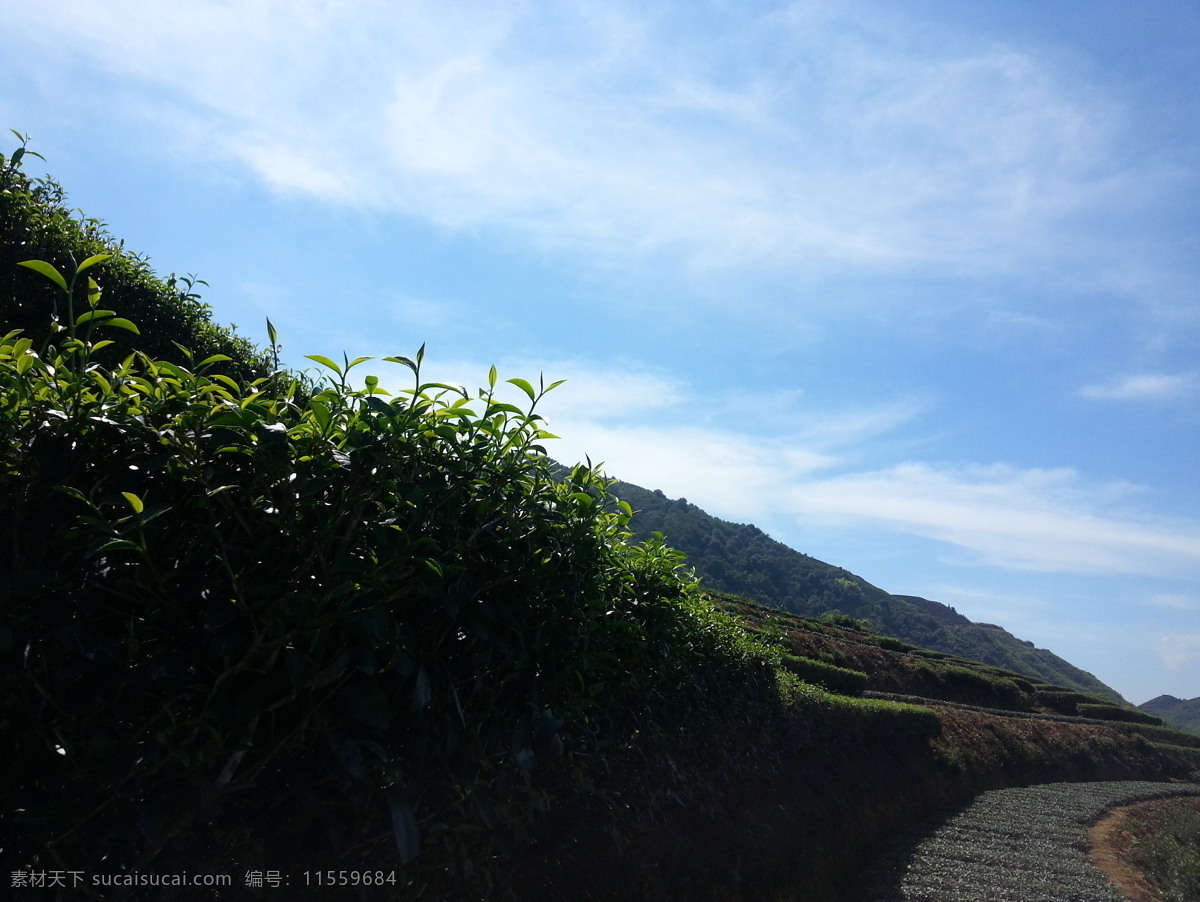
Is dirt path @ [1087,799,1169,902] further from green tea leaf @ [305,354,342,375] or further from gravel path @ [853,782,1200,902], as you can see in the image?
green tea leaf @ [305,354,342,375]

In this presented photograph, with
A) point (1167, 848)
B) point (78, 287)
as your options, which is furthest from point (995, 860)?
point (78, 287)

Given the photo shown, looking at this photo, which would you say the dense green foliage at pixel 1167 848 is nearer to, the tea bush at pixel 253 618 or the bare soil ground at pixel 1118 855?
the bare soil ground at pixel 1118 855

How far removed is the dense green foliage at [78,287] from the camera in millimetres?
4410

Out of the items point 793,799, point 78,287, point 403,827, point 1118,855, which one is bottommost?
point 1118,855

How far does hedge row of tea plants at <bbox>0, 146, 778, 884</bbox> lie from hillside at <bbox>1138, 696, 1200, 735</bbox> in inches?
3585

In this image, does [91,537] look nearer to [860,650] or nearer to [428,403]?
[428,403]

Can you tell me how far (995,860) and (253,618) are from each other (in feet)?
24.6

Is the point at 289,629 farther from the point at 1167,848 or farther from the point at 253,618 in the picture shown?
the point at 1167,848

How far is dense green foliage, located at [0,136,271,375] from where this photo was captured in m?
4.41

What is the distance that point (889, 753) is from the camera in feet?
33.7

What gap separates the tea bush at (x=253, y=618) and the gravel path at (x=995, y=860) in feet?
14.6

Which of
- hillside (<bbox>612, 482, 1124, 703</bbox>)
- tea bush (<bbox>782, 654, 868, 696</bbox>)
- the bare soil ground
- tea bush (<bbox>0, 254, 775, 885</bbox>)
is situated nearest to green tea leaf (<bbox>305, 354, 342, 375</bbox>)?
tea bush (<bbox>0, 254, 775, 885</bbox>)

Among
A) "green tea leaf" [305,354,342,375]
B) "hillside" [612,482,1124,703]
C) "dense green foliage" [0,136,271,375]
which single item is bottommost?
"green tea leaf" [305,354,342,375]

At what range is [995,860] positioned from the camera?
22.6ft
